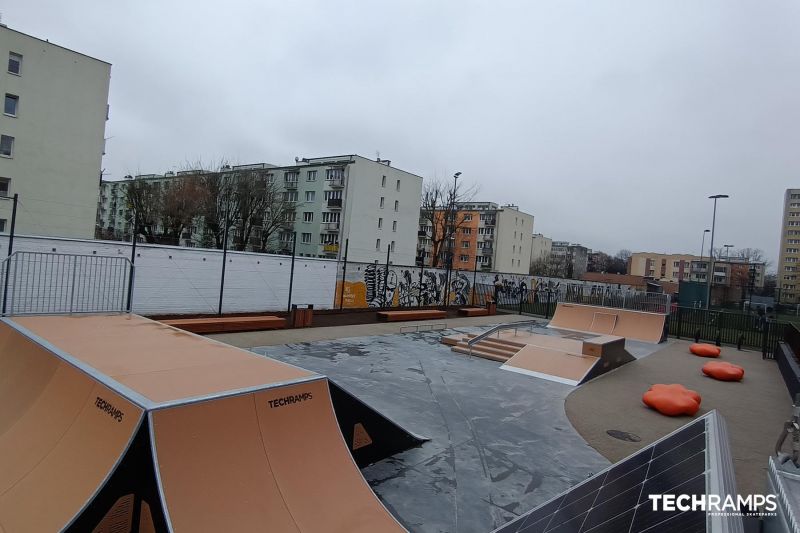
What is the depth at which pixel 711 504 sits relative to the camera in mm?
2508

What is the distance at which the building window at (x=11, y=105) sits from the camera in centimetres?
2891

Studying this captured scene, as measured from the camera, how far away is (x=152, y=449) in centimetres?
375

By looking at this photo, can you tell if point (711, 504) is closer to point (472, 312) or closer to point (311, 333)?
point (311, 333)

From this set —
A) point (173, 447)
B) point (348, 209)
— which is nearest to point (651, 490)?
point (173, 447)

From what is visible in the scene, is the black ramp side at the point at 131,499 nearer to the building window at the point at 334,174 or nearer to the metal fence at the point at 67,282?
the metal fence at the point at 67,282

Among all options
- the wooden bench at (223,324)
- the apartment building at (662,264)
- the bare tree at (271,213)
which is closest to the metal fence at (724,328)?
the wooden bench at (223,324)

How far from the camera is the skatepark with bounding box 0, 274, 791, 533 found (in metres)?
3.80

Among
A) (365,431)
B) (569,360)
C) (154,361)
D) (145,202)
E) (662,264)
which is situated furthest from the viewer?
(662,264)

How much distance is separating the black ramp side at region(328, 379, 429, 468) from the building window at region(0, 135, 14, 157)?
34.8 m

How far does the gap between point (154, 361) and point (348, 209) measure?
4438cm

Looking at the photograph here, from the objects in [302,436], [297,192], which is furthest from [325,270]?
[297,192]

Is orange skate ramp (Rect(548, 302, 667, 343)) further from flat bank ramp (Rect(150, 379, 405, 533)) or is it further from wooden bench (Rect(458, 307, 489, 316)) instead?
flat bank ramp (Rect(150, 379, 405, 533))

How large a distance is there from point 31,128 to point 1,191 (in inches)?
181

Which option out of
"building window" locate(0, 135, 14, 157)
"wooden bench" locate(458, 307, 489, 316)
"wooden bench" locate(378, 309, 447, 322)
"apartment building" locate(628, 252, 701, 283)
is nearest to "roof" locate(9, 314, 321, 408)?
"wooden bench" locate(378, 309, 447, 322)
